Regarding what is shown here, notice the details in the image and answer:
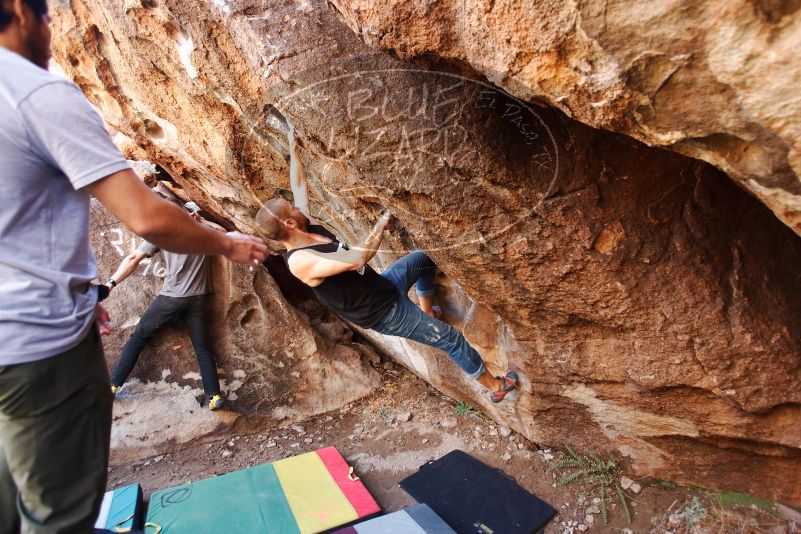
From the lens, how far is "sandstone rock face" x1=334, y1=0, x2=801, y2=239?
3.63ft

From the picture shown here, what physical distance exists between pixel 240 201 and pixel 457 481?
284 cm

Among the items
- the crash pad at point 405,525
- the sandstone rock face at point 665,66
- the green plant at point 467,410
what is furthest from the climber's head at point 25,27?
the green plant at point 467,410

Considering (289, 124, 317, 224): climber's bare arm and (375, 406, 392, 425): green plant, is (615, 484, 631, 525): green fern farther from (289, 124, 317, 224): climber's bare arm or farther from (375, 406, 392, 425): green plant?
(289, 124, 317, 224): climber's bare arm

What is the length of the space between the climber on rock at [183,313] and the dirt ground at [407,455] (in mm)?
292

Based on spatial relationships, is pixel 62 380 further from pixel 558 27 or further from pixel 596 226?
pixel 596 226

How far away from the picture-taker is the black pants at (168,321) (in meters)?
4.48

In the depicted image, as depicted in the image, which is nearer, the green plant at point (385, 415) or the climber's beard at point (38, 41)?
the climber's beard at point (38, 41)

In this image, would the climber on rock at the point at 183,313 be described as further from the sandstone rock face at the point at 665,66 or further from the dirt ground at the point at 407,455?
the sandstone rock face at the point at 665,66

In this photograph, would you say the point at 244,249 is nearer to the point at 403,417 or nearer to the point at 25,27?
the point at 25,27

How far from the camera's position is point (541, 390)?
10.9ft

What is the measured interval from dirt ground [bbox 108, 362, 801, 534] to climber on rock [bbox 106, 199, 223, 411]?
0.29 meters

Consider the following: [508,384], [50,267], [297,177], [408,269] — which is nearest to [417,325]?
[408,269]

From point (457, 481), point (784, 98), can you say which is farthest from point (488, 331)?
point (784, 98)

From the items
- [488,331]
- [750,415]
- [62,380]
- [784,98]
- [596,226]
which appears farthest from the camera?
[488,331]
